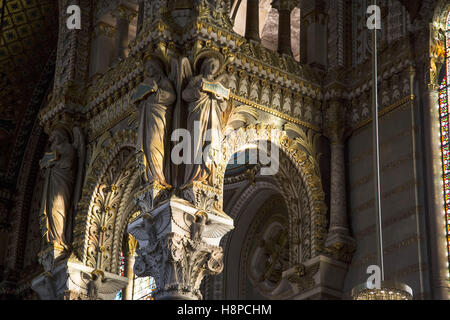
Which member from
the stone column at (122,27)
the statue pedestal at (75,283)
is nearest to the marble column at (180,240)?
the statue pedestal at (75,283)

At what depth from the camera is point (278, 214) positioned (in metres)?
17.1

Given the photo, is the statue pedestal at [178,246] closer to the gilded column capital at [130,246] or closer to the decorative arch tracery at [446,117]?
the decorative arch tracery at [446,117]

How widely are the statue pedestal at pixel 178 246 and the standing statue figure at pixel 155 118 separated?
1.71 ft

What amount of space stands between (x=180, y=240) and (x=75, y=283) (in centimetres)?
247

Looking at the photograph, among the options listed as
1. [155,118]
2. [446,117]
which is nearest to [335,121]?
[446,117]

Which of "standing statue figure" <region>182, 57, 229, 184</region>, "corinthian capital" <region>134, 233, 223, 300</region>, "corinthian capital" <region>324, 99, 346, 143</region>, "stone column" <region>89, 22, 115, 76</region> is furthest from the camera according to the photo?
"stone column" <region>89, 22, 115, 76</region>

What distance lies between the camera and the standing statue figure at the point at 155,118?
1327 centimetres

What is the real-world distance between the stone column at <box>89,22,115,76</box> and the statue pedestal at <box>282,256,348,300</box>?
15.0 ft

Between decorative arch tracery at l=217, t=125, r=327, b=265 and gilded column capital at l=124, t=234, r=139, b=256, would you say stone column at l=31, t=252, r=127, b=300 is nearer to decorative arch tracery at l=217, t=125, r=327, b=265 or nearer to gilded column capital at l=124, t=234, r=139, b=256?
decorative arch tracery at l=217, t=125, r=327, b=265

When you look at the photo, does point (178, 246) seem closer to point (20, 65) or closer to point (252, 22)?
point (252, 22)

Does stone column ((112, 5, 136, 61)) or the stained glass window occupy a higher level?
stone column ((112, 5, 136, 61))

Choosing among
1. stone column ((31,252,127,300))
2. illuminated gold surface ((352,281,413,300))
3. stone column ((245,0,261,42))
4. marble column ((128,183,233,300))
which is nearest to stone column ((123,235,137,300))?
stone column ((31,252,127,300))

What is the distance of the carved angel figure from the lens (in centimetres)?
1502
